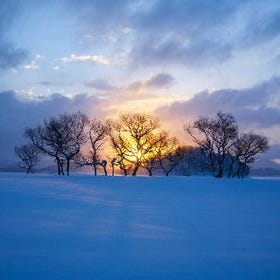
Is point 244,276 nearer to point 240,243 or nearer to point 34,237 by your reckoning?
point 240,243

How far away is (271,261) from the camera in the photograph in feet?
16.7

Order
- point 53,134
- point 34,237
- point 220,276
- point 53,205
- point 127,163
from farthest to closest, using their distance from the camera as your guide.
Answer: point 127,163 < point 53,134 < point 53,205 < point 34,237 < point 220,276

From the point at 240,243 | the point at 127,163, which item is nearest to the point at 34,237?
the point at 240,243

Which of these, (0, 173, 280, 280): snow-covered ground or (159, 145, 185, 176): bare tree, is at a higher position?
(159, 145, 185, 176): bare tree

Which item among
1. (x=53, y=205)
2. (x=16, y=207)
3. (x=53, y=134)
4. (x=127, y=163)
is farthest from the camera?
(x=127, y=163)

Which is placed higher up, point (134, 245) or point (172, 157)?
point (172, 157)

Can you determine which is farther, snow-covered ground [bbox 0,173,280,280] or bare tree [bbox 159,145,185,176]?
bare tree [bbox 159,145,185,176]

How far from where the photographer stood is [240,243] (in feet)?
20.3

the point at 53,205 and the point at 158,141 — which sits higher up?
the point at 158,141

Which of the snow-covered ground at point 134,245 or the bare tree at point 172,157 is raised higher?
the bare tree at point 172,157

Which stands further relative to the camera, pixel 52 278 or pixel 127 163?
pixel 127 163

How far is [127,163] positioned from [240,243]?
2016 inches

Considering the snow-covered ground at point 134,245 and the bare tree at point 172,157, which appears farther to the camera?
the bare tree at point 172,157

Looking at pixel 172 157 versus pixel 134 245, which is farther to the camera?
pixel 172 157
